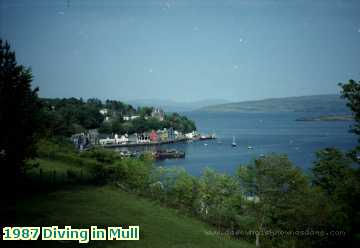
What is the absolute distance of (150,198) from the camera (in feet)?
39.6

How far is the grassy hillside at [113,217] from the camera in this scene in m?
7.05

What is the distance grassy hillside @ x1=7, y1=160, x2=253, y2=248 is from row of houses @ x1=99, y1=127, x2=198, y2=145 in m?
53.8

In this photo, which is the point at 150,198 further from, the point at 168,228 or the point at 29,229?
the point at 29,229

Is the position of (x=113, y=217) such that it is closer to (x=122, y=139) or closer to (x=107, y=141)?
(x=107, y=141)

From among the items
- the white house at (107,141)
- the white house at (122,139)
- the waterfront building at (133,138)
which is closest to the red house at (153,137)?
the waterfront building at (133,138)

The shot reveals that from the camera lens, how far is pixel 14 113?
7.39 m

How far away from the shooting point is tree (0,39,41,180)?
7293 mm

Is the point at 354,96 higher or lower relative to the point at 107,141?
higher

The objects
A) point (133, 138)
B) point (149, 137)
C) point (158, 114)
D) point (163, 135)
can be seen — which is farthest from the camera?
point (158, 114)

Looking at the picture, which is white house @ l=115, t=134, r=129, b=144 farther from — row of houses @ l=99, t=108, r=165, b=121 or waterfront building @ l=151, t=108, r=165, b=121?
waterfront building @ l=151, t=108, r=165, b=121

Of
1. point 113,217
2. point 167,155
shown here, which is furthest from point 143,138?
point 113,217

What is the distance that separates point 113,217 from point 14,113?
9.92 ft

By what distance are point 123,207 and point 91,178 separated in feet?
13.0

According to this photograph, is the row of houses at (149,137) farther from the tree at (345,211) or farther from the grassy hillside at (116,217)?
the tree at (345,211)
